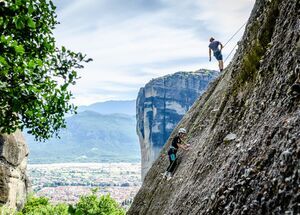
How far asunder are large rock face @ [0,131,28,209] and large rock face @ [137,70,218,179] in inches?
4755

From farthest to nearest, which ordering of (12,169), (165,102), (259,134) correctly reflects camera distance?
(165,102) < (12,169) < (259,134)

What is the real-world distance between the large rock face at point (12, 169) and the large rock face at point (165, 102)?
120789mm

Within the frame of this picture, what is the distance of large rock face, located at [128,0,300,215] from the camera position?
6246 millimetres

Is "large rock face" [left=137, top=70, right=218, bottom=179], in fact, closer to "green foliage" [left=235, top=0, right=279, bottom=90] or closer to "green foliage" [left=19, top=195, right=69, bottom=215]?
"green foliage" [left=19, top=195, right=69, bottom=215]

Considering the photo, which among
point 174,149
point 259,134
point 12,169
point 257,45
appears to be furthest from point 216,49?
point 12,169

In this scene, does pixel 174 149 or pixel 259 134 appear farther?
pixel 174 149

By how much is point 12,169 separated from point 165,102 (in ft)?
469

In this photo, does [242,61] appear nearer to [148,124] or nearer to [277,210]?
[277,210]

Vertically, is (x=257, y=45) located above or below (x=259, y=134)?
above

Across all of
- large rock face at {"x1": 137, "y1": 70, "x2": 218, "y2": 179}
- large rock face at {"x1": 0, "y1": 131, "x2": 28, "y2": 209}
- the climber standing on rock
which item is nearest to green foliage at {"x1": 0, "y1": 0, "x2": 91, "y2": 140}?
the climber standing on rock

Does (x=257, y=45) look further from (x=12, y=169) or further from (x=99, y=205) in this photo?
(x=99, y=205)

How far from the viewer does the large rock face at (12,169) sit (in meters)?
33.8

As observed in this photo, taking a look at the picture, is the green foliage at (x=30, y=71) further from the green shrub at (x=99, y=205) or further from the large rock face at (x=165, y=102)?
the large rock face at (x=165, y=102)

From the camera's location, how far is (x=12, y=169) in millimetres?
35812
